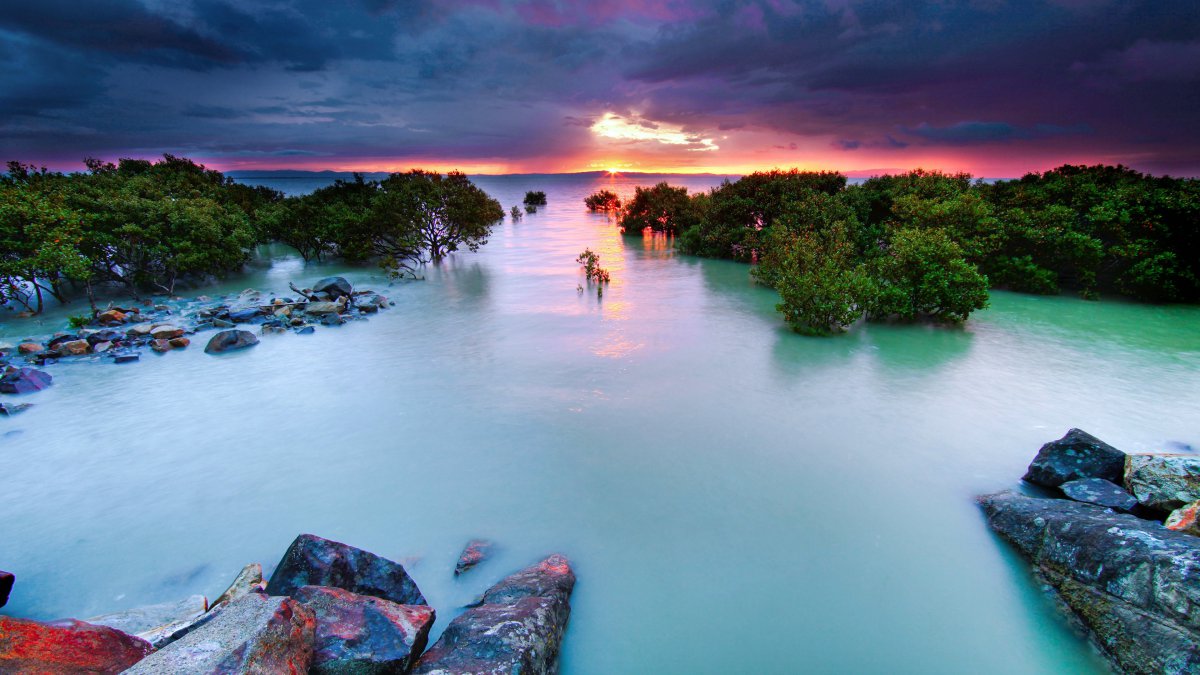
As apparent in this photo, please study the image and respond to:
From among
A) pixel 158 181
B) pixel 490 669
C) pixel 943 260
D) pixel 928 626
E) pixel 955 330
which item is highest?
pixel 158 181

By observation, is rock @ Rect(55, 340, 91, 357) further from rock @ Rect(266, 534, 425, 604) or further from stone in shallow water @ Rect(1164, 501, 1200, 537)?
stone in shallow water @ Rect(1164, 501, 1200, 537)

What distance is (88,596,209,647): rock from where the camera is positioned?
231 inches

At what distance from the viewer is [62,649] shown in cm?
449

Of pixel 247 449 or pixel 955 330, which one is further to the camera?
pixel 955 330

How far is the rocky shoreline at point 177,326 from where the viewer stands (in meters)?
15.7

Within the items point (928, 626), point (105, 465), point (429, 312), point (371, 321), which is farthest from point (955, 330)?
point (105, 465)

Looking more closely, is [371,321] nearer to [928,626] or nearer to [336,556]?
[336,556]

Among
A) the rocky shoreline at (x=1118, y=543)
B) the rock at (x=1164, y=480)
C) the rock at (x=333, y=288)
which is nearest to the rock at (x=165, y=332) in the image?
the rock at (x=333, y=288)

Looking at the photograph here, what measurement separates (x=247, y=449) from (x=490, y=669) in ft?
30.8

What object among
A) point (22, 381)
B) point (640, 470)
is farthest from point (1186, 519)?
point (22, 381)

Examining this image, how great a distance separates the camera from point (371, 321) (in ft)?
69.2

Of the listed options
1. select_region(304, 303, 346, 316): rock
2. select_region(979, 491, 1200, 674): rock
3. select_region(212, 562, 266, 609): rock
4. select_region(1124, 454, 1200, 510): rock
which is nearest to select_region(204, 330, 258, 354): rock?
select_region(304, 303, 346, 316): rock

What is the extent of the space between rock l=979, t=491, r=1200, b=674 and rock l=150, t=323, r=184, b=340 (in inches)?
1005

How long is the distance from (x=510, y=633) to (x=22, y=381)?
710 inches
